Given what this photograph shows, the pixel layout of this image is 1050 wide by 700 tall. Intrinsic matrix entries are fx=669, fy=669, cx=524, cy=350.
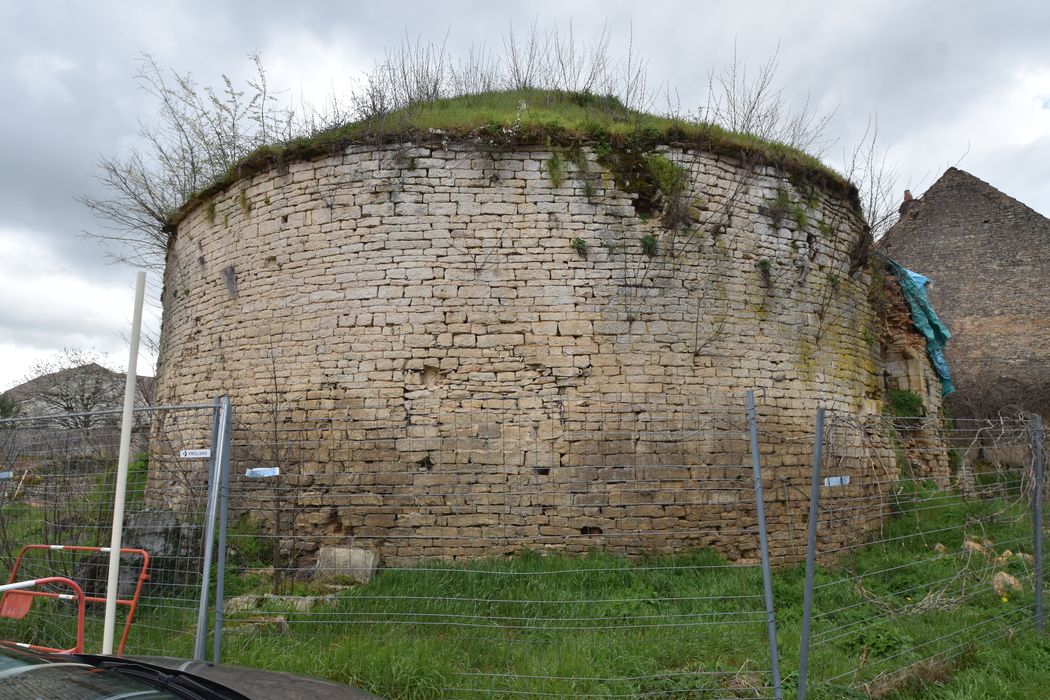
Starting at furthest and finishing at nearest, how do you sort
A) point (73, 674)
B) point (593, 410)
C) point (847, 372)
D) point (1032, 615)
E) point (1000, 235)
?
point (1000, 235) → point (847, 372) → point (593, 410) → point (1032, 615) → point (73, 674)

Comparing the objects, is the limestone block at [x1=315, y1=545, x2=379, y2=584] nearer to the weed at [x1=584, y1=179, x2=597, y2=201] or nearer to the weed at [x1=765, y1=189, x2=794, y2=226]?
the weed at [x1=584, y1=179, x2=597, y2=201]

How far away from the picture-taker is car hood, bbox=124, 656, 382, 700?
2.53 metres

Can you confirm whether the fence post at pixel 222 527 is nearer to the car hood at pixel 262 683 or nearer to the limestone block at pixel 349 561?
the car hood at pixel 262 683

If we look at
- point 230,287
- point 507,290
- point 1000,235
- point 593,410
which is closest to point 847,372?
point 593,410

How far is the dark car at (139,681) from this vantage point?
2016 millimetres

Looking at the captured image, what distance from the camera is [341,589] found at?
18.6ft

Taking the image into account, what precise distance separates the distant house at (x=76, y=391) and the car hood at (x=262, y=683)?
814 inches

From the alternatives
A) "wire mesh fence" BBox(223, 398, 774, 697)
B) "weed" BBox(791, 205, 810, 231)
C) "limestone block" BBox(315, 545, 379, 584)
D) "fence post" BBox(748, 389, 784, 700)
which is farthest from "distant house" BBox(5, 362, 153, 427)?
"fence post" BBox(748, 389, 784, 700)

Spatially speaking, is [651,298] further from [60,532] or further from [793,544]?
[60,532]

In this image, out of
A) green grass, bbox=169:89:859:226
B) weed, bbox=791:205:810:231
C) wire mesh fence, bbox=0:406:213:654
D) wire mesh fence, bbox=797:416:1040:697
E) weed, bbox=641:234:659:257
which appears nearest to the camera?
wire mesh fence, bbox=797:416:1040:697

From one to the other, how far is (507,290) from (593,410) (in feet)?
5.02

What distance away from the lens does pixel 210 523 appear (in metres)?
3.98

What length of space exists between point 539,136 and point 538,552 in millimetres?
4346

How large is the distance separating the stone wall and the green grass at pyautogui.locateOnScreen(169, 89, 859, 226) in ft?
0.53
